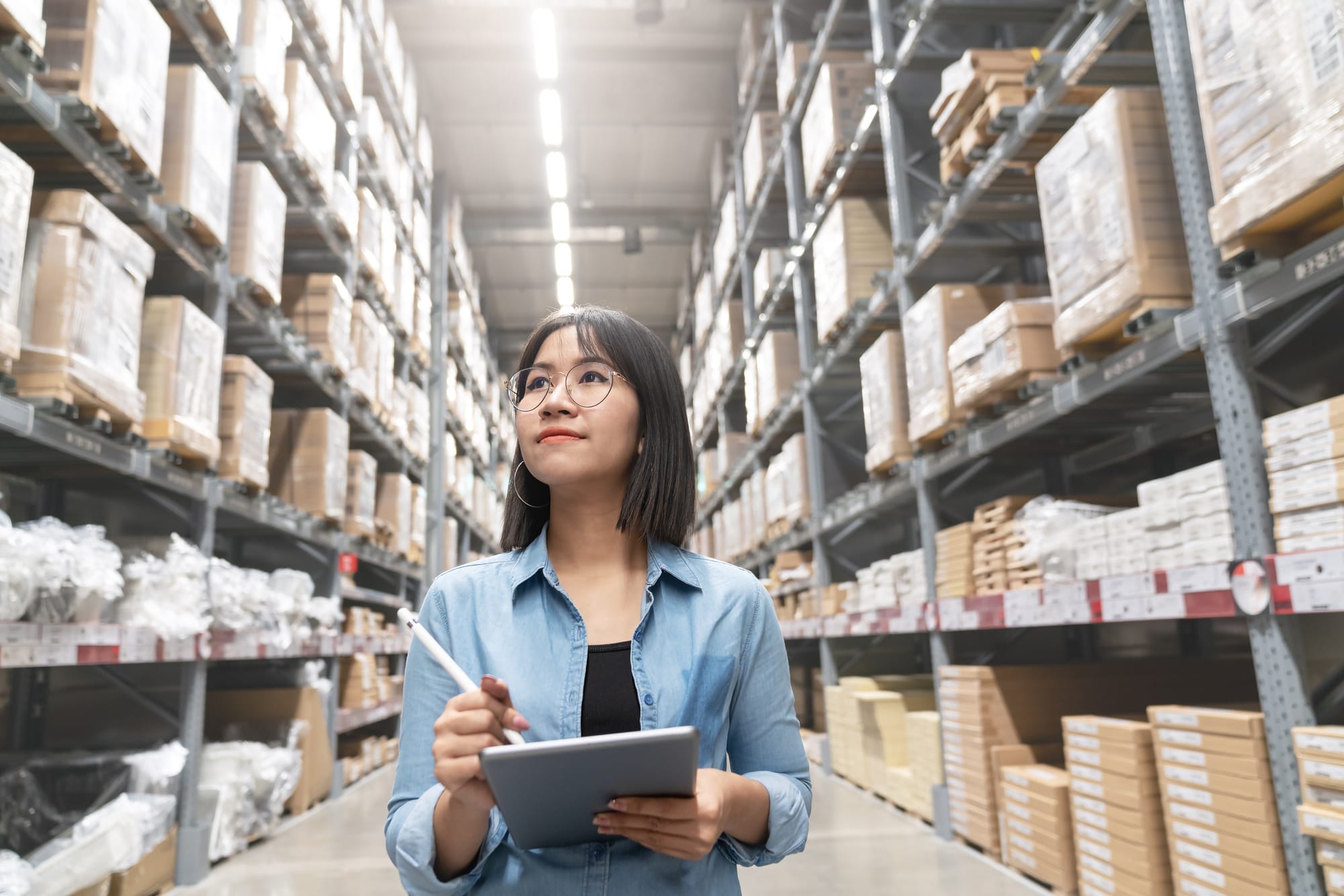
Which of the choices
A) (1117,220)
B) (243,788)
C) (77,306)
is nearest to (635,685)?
(1117,220)

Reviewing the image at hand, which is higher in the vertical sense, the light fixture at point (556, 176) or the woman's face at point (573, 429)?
the light fixture at point (556, 176)

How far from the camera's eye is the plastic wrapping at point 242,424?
15.7 feet

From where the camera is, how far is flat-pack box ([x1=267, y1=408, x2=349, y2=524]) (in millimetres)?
6082

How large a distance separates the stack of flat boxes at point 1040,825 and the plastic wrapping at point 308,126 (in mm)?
4908

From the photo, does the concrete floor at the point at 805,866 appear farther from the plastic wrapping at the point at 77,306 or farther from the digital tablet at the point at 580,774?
the digital tablet at the point at 580,774

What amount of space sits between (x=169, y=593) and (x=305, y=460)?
218 centimetres

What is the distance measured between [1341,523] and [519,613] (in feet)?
6.70

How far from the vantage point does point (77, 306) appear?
10.8 ft

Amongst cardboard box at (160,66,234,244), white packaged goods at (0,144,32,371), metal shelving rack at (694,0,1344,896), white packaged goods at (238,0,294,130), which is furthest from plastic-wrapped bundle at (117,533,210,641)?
metal shelving rack at (694,0,1344,896)

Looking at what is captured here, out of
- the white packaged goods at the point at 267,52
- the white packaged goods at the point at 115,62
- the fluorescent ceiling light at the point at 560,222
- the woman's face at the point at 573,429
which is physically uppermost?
the fluorescent ceiling light at the point at 560,222

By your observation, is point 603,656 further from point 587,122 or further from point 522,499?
point 587,122

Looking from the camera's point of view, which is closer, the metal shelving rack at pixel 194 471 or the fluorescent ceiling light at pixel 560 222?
the metal shelving rack at pixel 194 471

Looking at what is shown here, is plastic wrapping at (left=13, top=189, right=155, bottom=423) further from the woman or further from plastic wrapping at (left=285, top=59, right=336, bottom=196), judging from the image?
the woman

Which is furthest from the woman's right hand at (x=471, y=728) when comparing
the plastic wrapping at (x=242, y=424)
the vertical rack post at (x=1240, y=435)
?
the plastic wrapping at (x=242, y=424)
